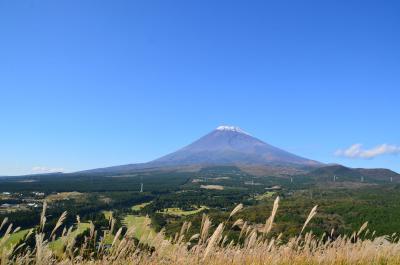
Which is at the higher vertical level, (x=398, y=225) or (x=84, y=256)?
(x=84, y=256)

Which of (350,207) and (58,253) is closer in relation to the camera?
(58,253)

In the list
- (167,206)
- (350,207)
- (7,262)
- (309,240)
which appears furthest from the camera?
(167,206)

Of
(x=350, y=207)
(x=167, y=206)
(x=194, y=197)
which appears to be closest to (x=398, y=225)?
(x=350, y=207)

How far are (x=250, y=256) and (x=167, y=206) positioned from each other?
157 meters

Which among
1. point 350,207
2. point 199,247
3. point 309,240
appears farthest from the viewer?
point 350,207

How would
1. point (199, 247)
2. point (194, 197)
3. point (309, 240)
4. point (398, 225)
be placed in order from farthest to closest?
point (194, 197)
point (398, 225)
point (309, 240)
point (199, 247)

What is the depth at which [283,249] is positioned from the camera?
6176 millimetres

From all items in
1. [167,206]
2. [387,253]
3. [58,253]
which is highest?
[58,253]

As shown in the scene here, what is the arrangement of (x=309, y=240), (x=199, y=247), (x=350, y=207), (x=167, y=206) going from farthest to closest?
(x=167, y=206) < (x=350, y=207) < (x=309, y=240) < (x=199, y=247)

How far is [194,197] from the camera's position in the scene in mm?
194750

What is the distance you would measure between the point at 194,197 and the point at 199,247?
192m

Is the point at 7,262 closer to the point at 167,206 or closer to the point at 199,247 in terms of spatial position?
the point at 199,247

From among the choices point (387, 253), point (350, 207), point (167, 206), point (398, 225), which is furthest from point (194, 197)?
point (387, 253)

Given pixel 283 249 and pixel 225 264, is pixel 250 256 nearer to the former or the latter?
pixel 225 264
